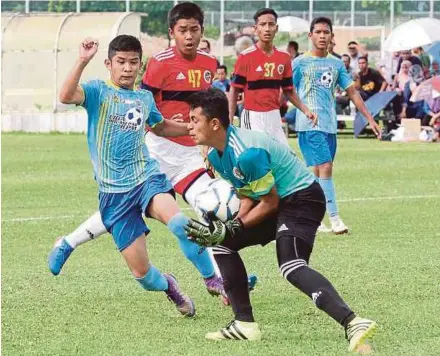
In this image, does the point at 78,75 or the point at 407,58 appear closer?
the point at 78,75

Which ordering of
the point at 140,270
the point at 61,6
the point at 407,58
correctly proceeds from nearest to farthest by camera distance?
the point at 140,270 → the point at 407,58 → the point at 61,6

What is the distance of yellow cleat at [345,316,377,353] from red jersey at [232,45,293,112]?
263 inches

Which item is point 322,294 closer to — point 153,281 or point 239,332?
point 239,332

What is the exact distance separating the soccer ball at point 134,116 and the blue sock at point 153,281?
37.9 inches

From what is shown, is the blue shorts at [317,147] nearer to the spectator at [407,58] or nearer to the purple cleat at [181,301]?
the purple cleat at [181,301]

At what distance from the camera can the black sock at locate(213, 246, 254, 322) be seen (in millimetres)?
7738

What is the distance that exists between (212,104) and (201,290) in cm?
251

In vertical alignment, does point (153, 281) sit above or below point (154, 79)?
below

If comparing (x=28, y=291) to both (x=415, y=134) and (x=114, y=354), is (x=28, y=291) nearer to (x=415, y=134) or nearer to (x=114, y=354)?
(x=114, y=354)

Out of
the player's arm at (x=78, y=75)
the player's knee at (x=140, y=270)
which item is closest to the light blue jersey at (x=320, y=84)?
the player's knee at (x=140, y=270)

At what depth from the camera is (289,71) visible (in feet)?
45.0

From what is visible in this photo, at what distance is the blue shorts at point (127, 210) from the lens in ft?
27.8

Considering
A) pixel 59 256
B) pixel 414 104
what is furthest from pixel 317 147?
pixel 414 104

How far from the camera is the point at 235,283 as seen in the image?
7.77 m
